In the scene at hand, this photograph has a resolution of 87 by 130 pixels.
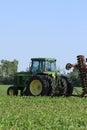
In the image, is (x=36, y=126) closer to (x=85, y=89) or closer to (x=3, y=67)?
(x=85, y=89)

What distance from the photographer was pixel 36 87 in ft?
71.0

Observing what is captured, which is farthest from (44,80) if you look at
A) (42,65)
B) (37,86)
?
(42,65)

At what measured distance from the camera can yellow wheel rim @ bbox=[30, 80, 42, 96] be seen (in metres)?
21.5

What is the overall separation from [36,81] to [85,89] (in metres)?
2.33

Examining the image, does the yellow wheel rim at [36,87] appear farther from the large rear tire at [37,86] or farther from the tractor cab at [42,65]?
the tractor cab at [42,65]

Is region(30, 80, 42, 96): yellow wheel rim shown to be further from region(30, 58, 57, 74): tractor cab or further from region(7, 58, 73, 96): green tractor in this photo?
region(30, 58, 57, 74): tractor cab

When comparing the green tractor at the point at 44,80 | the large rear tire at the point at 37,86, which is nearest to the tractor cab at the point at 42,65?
the green tractor at the point at 44,80

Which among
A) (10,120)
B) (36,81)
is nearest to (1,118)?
(10,120)

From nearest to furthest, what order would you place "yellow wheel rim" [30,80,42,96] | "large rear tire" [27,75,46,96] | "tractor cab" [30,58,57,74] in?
"large rear tire" [27,75,46,96], "yellow wheel rim" [30,80,42,96], "tractor cab" [30,58,57,74]

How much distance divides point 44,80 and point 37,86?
2.44 feet

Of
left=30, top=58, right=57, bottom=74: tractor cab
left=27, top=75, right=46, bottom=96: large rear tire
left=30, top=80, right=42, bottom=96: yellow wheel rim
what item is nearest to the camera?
left=27, top=75, right=46, bottom=96: large rear tire

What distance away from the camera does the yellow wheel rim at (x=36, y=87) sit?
21.5 m

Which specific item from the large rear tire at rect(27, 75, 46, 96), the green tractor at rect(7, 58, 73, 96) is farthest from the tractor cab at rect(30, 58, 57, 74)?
the large rear tire at rect(27, 75, 46, 96)

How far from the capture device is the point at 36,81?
70.4 feet
